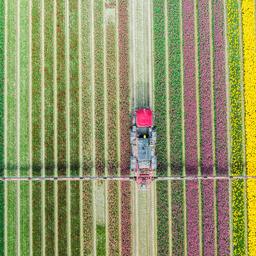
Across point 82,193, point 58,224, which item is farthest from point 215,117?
point 58,224

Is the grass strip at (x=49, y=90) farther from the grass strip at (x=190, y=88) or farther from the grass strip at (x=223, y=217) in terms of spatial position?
the grass strip at (x=223, y=217)

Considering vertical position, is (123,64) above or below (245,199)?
above

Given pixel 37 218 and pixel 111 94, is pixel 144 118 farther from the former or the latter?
pixel 37 218

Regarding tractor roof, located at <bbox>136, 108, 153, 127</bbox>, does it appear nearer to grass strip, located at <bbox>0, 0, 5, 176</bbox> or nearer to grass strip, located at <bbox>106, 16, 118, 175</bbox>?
grass strip, located at <bbox>106, 16, 118, 175</bbox>

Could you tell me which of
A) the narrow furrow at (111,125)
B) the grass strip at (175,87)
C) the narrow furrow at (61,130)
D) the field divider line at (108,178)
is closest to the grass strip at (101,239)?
the narrow furrow at (111,125)

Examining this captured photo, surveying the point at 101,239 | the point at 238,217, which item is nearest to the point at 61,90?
the point at 101,239

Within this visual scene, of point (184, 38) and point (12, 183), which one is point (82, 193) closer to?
point (12, 183)
